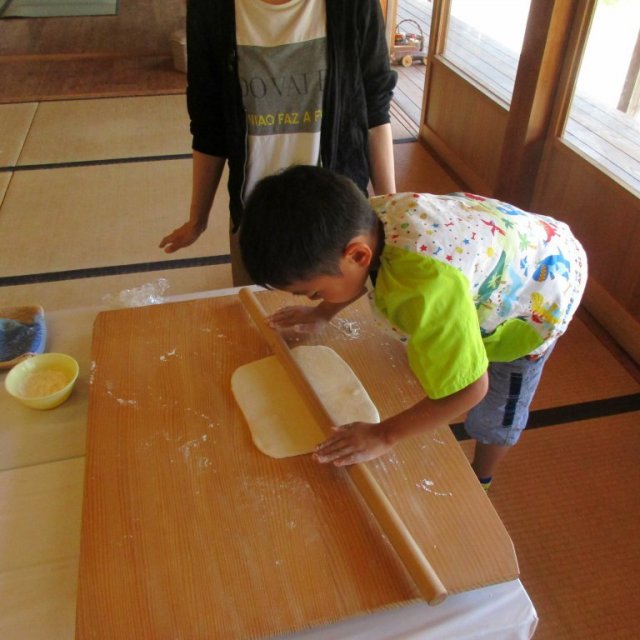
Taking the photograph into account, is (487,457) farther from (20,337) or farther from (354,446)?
(20,337)

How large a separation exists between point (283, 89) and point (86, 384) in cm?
67

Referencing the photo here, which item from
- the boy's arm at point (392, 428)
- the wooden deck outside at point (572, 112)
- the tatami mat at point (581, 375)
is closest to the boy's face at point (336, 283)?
the boy's arm at point (392, 428)

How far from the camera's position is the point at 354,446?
2.59 ft

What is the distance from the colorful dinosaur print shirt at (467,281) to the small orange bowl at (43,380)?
54 centimetres

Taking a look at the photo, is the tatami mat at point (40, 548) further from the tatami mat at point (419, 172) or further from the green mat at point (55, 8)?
the green mat at point (55, 8)

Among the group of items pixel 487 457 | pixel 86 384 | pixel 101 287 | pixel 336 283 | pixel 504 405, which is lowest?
pixel 101 287

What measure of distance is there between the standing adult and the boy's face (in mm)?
520

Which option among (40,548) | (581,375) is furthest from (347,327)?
(581,375)

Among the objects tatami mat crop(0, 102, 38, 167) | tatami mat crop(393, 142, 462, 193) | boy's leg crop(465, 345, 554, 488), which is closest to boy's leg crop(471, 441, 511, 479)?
boy's leg crop(465, 345, 554, 488)

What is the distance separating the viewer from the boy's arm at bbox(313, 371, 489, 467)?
74 cm

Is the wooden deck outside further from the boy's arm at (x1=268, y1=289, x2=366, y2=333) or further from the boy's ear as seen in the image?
the boy's ear

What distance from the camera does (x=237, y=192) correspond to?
1.27 metres

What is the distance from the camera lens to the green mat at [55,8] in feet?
16.5

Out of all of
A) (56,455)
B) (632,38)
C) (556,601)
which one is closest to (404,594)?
(56,455)
